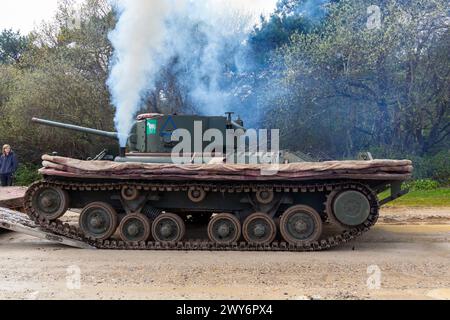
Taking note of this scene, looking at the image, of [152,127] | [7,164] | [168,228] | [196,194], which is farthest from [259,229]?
[7,164]

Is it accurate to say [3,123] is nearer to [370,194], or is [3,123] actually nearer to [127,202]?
[127,202]

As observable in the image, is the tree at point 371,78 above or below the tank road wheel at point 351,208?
above

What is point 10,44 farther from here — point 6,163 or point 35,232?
point 35,232

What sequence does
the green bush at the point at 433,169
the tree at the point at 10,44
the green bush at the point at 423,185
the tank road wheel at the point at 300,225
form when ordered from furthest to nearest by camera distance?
the tree at the point at 10,44, the green bush at the point at 433,169, the green bush at the point at 423,185, the tank road wheel at the point at 300,225

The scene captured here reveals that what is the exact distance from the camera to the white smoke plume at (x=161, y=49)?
12266mm

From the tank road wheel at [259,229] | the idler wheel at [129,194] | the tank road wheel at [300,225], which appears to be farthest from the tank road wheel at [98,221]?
the tank road wheel at [300,225]

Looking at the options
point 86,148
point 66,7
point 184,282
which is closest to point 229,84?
point 86,148

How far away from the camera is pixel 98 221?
27.6 feet

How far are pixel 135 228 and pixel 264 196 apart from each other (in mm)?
2062

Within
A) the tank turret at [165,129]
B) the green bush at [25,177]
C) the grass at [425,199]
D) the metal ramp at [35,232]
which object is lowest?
the metal ramp at [35,232]

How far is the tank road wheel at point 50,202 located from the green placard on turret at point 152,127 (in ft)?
6.35

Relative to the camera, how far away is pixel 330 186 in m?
7.98

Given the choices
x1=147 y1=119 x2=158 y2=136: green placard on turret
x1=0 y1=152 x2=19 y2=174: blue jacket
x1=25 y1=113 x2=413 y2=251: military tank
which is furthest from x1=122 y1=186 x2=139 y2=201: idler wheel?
x1=0 y1=152 x2=19 y2=174: blue jacket

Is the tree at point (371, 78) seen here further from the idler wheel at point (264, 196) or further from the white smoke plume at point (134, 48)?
the idler wheel at point (264, 196)
